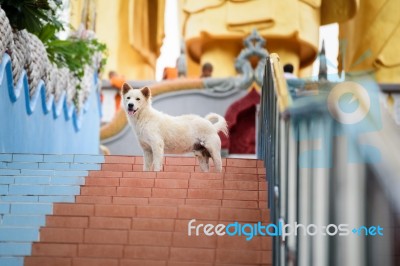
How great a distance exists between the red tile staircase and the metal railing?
3.11ft

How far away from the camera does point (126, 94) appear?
679 cm

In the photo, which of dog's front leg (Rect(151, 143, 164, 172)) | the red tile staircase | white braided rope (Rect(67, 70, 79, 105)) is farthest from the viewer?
white braided rope (Rect(67, 70, 79, 105))

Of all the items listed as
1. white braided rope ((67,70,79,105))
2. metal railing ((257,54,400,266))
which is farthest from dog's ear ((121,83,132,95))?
white braided rope ((67,70,79,105))

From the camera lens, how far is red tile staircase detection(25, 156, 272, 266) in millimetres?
5035

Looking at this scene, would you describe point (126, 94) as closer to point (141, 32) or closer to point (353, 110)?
point (353, 110)

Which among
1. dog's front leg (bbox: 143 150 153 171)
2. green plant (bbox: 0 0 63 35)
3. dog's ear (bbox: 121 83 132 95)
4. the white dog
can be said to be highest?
green plant (bbox: 0 0 63 35)

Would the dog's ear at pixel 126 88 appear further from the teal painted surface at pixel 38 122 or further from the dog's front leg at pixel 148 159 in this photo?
the teal painted surface at pixel 38 122

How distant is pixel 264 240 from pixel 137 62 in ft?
43.6

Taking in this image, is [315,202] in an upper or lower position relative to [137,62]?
lower

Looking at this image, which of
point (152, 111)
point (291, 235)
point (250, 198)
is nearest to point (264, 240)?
point (250, 198)

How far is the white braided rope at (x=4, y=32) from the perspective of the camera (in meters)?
7.09

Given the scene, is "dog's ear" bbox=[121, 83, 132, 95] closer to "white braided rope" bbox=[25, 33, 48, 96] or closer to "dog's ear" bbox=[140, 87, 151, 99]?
"dog's ear" bbox=[140, 87, 151, 99]

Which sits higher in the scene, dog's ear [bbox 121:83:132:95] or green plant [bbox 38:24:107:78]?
green plant [bbox 38:24:107:78]

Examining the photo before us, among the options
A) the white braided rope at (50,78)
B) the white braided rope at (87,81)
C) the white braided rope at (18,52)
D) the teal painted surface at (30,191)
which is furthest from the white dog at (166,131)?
the white braided rope at (87,81)
